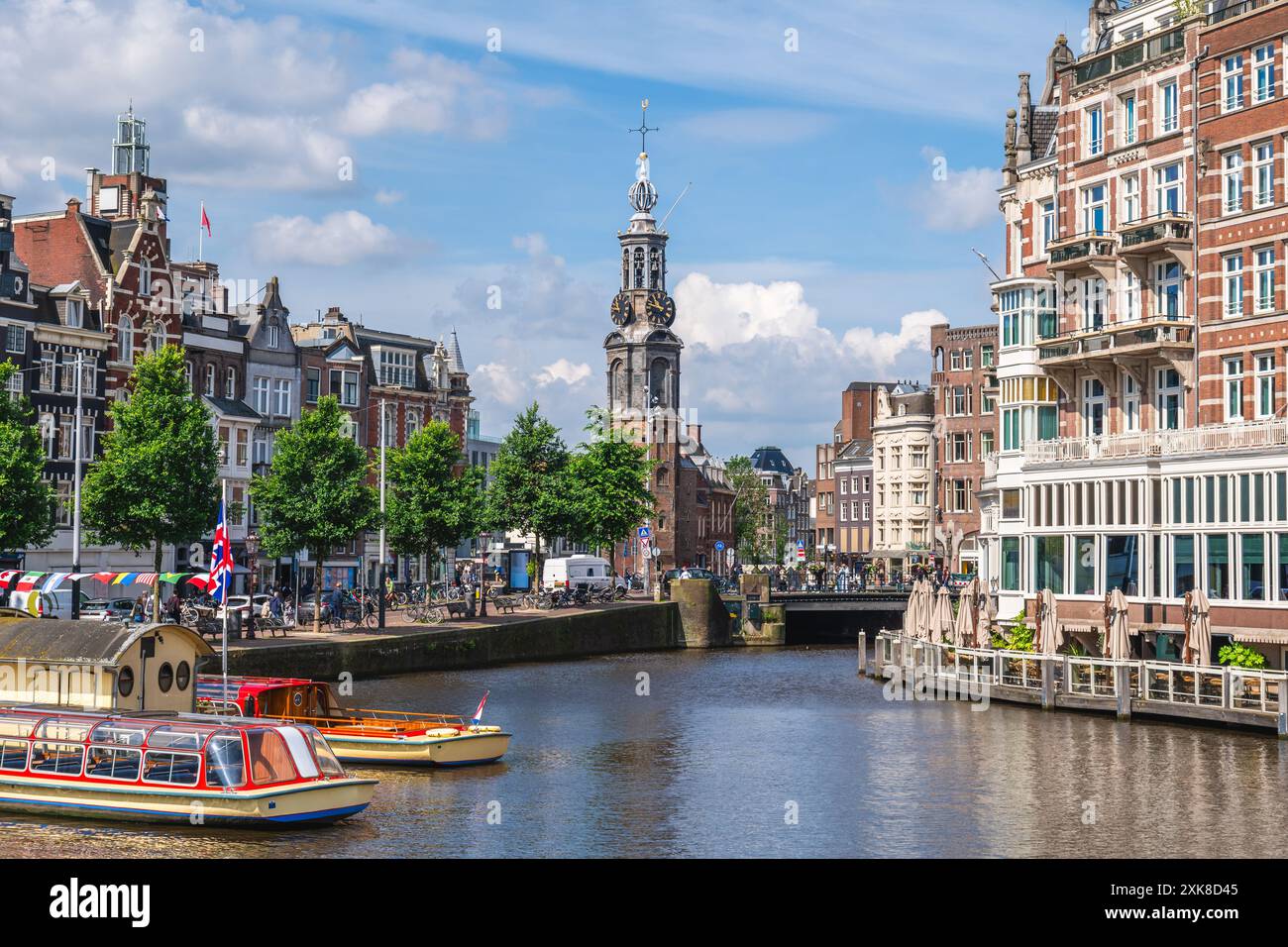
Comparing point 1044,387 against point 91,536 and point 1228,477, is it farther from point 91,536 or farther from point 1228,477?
point 91,536

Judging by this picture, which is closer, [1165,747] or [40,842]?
[40,842]

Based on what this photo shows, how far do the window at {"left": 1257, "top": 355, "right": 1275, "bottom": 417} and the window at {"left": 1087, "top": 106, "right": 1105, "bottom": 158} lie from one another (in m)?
10.7

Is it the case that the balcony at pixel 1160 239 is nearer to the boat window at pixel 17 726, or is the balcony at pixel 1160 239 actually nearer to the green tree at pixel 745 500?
the boat window at pixel 17 726

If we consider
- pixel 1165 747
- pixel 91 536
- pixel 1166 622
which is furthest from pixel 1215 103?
Result: pixel 91 536

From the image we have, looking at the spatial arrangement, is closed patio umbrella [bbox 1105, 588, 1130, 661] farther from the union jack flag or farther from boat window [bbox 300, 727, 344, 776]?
the union jack flag

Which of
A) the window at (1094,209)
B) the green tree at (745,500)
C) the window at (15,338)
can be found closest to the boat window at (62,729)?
the window at (1094,209)

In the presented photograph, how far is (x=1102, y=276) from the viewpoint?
59281 mm

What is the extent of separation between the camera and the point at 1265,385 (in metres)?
52.9

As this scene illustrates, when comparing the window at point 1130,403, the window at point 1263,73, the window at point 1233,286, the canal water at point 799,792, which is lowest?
the canal water at point 799,792

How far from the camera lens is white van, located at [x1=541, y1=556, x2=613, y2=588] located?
109562 mm

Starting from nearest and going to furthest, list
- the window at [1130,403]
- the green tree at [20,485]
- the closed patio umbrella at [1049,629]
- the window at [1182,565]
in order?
1. the window at [1182,565]
2. the closed patio umbrella at [1049,629]
3. the window at [1130,403]
4. the green tree at [20,485]

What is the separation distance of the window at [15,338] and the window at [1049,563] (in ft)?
155

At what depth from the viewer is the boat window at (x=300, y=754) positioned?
33781 mm

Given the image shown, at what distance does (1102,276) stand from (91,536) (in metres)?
46.3
